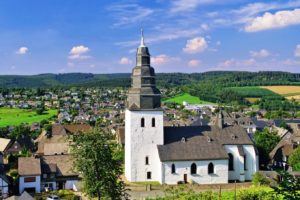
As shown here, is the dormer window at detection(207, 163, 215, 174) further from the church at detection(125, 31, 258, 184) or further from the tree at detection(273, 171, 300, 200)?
the tree at detection(273, 171, 300, 200)

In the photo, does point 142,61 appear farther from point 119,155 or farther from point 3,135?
point 3,135

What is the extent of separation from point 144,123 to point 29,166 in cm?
1492

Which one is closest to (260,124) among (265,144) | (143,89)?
(265,144)

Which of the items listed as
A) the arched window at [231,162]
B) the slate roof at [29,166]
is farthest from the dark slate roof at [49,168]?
the arched window at [231,162]

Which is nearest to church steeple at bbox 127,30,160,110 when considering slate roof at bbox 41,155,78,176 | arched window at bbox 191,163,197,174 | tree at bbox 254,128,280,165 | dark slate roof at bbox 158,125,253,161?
dark slate roof at bbox 158,125,253,161

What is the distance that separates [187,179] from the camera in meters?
50.4

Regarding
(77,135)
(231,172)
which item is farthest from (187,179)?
(77,135)

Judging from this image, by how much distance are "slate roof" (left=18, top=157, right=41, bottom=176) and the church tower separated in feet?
36.7

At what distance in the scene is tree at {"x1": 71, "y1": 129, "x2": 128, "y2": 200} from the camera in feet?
102

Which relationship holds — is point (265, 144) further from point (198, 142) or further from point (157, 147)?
point (157, 147)

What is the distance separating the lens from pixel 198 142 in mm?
51688

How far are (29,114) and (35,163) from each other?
10522cm

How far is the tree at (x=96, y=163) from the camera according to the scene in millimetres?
30984

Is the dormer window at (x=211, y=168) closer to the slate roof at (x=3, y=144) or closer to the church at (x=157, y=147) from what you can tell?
the church at (x=157, y=147)
